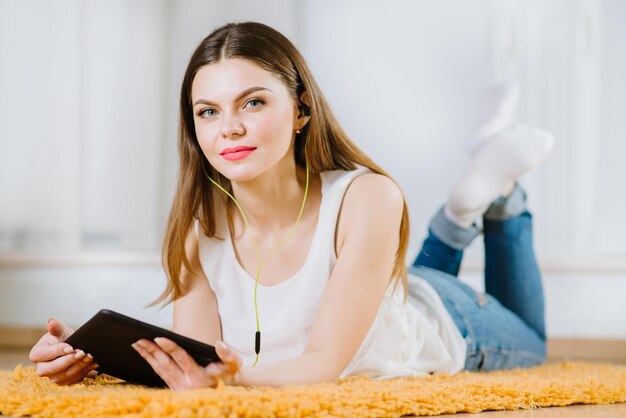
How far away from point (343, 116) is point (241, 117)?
5.54ft

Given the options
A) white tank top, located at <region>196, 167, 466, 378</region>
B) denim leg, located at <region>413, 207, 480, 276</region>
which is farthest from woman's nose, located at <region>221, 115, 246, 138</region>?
denim leg, located at <region>413, 207, 480, 276</region>

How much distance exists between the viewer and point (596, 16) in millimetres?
3025

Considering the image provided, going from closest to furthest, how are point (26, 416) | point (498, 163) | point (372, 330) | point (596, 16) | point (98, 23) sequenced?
point (26, 416), point (372, 330), point (498, 163), point (596, 16), point (98, 23)

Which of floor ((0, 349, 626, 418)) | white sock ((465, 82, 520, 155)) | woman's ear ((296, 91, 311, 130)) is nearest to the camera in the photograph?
floor ((0, 349, 626, 418))

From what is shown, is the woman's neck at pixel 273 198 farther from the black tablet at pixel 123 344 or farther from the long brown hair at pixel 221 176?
the black tablet at pixel 123 344

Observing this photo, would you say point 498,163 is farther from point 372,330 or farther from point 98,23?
point 98,23

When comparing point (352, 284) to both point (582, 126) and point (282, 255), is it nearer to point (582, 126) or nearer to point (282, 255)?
point (282, 255)

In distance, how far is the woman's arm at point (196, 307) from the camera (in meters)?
1.71

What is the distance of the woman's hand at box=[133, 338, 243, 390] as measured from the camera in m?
1.23

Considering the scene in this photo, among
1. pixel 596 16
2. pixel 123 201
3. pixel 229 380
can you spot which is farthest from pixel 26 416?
pixel 596 16

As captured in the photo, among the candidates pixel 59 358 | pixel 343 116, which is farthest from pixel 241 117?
pixel 343 116

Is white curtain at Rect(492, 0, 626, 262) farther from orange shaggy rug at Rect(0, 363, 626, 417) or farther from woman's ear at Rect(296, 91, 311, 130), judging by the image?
woman's ear at Rect(296, 91, 311, 130)

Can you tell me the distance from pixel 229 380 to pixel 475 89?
2064mm

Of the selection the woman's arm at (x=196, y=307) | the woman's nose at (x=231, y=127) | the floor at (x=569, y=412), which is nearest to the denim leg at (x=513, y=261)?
the floor at (x=569, y=412)
